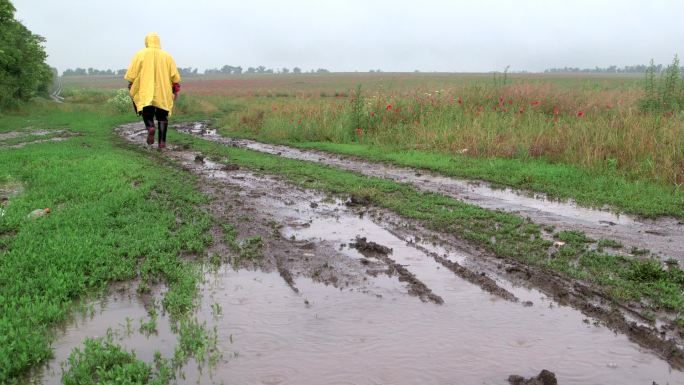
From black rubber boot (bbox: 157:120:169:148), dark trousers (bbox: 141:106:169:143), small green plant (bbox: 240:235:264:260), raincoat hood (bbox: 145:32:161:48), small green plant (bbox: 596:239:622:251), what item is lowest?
small green plant (bbox: 240:235:264:260)

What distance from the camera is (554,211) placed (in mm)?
6758

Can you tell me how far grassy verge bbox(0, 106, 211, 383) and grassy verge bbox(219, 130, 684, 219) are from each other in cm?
465

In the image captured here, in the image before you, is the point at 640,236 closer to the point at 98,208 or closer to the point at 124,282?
the point at 124,282

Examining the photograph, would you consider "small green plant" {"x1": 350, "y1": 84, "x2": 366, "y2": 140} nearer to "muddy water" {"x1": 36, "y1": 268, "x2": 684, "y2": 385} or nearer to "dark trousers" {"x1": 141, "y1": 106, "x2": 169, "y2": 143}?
"dark trousers" {"x1": 141, "y1": 106, "x2": 169, "y2": 143}

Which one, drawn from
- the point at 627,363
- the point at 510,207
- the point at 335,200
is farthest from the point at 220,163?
the point at 627,363

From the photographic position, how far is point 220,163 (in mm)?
10312

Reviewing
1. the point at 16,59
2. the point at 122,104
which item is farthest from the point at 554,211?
the point at 16,59

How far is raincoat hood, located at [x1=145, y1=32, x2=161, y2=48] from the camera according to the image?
11000 mm

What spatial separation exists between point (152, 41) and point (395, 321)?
9430mm

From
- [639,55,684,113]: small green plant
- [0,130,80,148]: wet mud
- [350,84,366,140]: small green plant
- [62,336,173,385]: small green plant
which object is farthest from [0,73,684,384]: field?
[350,84,366,140]: small green plant

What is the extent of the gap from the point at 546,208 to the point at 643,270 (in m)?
2.58

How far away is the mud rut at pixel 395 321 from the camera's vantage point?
9.89ft

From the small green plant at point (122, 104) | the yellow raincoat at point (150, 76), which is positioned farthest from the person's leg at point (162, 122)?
the small green plant at point (122, 104)

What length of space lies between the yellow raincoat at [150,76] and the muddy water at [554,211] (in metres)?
3.77
